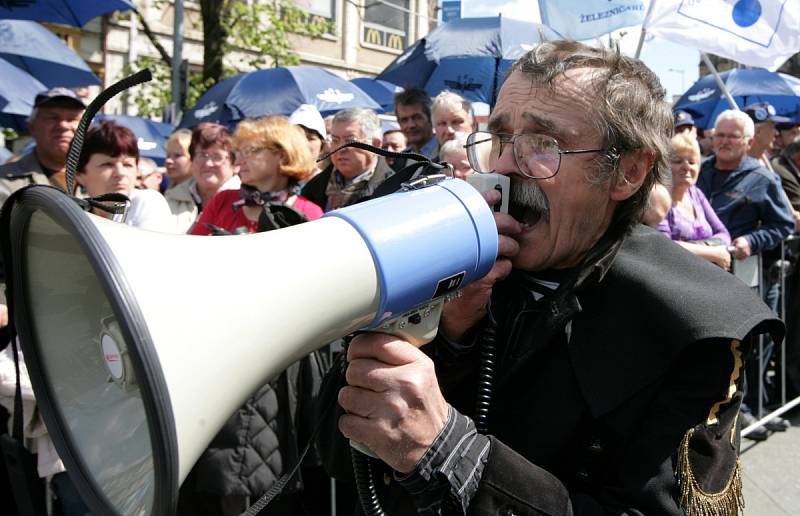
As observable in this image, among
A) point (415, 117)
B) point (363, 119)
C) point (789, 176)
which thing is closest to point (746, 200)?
point (789, 176)

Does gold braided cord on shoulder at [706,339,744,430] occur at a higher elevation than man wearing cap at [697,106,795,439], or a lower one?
higher

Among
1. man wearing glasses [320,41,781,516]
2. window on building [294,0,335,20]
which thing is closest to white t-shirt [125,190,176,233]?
man wearing glasses [320,41,781,516]

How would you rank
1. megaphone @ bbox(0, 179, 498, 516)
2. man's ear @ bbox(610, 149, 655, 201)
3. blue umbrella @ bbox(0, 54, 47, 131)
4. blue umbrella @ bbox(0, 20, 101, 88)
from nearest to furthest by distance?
1. megaphone @ bbox(0, 179, 498, 516)
2. man's ear @ bbox(610, 149, 655, 201)
3. blue umbrella @ bbox(0, 54, 47, 131)
4. blue umbrella @ bbox(0, 20, 101, 88)

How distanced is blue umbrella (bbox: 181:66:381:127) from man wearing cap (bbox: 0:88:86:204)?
9.84 ft

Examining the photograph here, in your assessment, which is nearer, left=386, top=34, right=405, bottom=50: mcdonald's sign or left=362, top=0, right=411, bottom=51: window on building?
left=362, top=0, right=411, bottom=51: window on building

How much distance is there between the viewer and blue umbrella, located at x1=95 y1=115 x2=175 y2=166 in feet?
27.9

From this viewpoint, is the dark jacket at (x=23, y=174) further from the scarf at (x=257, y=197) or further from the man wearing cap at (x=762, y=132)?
the man wearing cap at (x=762, y=132)

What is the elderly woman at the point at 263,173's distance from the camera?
324cm

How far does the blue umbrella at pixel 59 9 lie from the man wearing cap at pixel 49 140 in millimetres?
1086

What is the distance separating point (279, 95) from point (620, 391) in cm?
614

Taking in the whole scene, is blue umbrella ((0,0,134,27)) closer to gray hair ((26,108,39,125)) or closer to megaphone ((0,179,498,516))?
gray hair ((26,108,39,125))

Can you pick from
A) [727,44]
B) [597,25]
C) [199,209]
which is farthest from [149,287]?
[597,25]

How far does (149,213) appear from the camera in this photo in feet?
10.4

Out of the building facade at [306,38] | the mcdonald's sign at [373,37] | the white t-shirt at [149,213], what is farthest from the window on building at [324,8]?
the white t-shirt at [149,213]
